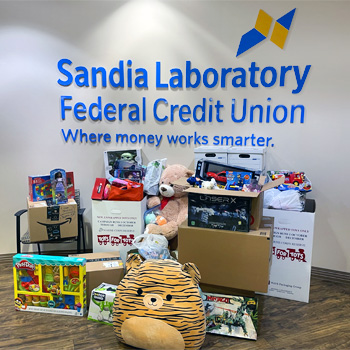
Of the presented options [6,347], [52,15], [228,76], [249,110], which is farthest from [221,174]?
[52,15]

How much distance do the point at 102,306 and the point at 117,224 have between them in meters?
0.72

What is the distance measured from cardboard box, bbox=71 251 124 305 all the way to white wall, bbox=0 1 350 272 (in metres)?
0.80

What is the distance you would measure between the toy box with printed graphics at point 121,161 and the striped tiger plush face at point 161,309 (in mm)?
1283

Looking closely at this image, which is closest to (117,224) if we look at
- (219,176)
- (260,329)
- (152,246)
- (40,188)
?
(152,246)

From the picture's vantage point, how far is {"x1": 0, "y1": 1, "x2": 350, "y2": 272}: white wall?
2.75 metres

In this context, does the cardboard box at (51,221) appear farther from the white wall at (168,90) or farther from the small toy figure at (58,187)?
the white wall at (168,90)

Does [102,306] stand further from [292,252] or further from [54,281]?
[292,252]

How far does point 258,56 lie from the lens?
284cm

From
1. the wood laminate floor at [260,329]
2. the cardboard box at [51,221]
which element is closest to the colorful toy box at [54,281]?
the wood laminate floor at [260,329]

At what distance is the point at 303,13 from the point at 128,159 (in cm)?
191

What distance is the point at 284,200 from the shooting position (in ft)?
8.18

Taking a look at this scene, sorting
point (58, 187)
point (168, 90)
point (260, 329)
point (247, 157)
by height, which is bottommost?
point (260, 329)

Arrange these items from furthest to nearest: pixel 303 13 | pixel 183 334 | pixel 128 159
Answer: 1. pixel 128 159
2. pixel 303 13
3. pixel 183 334

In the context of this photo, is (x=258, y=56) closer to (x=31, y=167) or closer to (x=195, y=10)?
(x=195, y=10)
